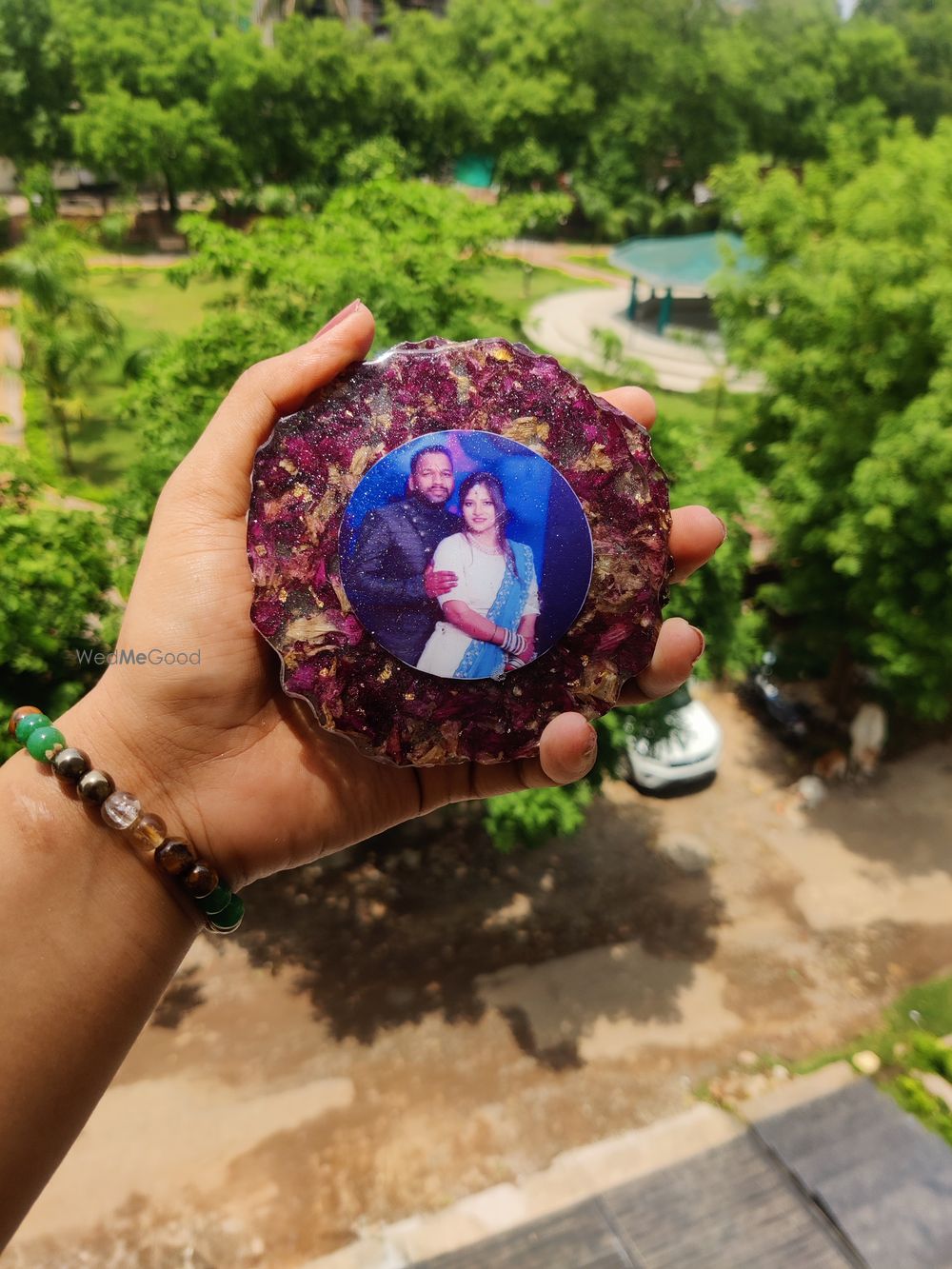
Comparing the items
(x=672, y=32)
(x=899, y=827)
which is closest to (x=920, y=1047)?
(x=899, y=827)

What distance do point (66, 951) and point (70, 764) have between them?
63 cm

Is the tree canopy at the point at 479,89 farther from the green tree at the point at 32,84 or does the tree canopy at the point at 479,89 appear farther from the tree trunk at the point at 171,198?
the tree trunk at the point at 171,198

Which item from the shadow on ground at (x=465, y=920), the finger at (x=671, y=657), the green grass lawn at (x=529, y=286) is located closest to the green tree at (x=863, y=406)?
the shadow on ground at (x=465, y=920)

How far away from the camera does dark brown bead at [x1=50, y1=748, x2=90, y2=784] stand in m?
2.99

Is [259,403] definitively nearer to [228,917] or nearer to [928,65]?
[228,917]

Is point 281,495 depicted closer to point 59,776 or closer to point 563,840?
point 59,776

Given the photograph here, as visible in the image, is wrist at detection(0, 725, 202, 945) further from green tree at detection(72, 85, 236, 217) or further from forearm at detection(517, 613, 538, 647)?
green tree at detection(72, 85, 236, 217)

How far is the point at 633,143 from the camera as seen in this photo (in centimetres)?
3170

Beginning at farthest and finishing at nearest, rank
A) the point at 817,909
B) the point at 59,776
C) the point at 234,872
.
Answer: the point at 817,909 → the point at 234,872 → the point at 59,776

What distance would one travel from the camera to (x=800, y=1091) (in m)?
8.04

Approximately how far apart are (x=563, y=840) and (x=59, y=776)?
8.24 m

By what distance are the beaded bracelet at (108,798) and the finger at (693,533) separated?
7.42 ft

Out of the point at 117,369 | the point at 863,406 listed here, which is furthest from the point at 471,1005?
the point at 117,369

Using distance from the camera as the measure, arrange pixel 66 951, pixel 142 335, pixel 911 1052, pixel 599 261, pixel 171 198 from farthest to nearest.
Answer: pixel 599 261
pixel 171 198
pixel 142 335
pixel 911 1052
pixel 66 951
